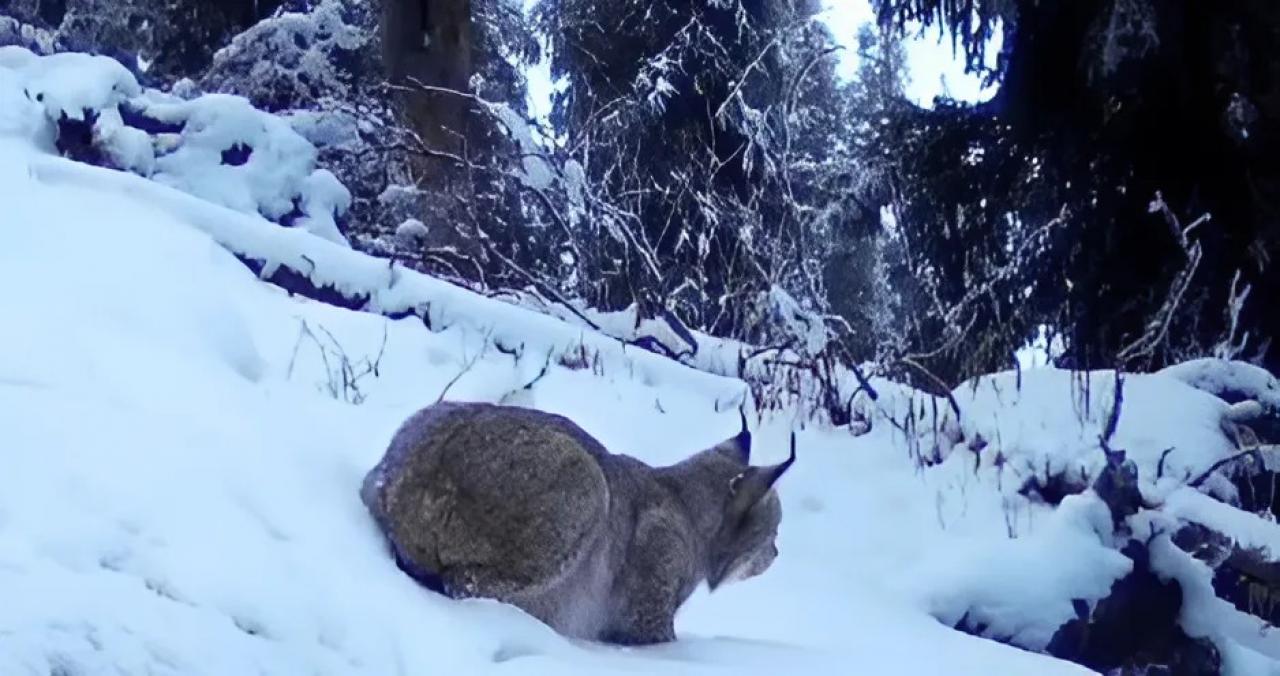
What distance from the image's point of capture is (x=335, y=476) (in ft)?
13.2

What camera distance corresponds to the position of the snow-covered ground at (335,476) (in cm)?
294

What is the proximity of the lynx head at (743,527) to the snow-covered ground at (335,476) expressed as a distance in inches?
7.3

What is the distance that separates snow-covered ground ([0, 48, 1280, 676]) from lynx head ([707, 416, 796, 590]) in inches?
7.3

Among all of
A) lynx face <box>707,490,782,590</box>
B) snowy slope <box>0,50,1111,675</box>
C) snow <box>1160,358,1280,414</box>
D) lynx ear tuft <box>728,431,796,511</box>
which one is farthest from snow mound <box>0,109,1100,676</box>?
snow <box>1160,358,1280,414</box>

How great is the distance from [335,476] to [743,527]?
1499mm

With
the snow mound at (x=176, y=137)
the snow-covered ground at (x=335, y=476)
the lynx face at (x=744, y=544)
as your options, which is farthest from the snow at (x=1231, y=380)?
the snow mound at (x=176, y=137)

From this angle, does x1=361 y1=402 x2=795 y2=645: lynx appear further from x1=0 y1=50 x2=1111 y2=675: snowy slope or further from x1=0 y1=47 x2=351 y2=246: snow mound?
x1=0 y1=47 x2=351 y2=246: snow mound

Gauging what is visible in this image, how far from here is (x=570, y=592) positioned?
13.3ft

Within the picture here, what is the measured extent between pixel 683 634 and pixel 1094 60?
5804 millimetres

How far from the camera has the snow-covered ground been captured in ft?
9.64

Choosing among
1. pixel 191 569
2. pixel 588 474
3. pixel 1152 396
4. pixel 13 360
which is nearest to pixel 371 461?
pixel 588 474

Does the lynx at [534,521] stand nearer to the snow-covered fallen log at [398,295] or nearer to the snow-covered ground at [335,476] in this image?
the snow-covered ground at [335,476]

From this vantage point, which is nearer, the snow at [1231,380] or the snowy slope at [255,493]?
the snowy slope at [255,493]

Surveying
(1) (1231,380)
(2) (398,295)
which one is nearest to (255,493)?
(2) (398,295)
